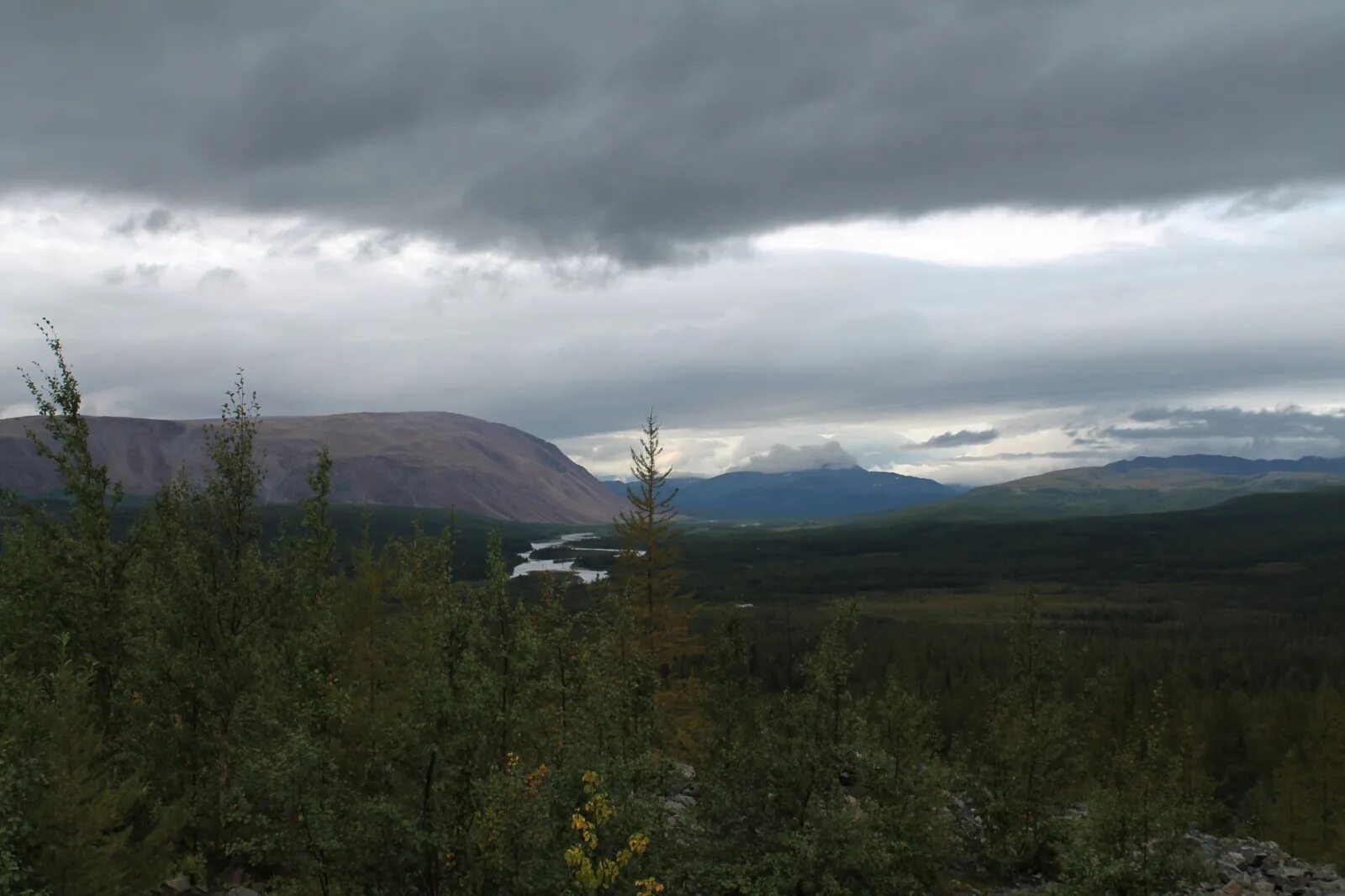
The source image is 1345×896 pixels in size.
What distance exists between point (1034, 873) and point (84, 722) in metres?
31.6

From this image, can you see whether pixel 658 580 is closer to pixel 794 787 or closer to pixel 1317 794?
pixel 794 787

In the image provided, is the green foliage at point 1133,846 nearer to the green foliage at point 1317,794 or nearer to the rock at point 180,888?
→ the rock at point 180,888

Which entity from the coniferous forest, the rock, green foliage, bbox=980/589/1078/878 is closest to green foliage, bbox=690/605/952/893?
the coniferous forest

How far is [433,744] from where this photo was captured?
669 inches

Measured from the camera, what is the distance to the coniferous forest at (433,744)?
1722 centimetres

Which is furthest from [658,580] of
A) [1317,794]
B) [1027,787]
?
[1317,794]

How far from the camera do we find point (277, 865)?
2477 cm

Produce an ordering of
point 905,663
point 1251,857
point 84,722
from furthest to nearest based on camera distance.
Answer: point 905,663, point 1251,857, point 84,722

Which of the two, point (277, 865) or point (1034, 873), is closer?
point (277, 865)

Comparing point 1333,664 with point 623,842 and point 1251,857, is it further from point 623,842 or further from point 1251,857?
point 623,842

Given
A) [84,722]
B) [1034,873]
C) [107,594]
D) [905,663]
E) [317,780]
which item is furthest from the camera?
[905,663]

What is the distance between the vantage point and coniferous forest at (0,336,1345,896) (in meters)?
17.2

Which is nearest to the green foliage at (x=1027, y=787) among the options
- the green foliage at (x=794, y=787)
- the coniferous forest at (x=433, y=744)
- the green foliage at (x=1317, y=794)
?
the coniferous forest at (x=433, y=744)

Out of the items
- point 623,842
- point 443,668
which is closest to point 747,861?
point 623,842
